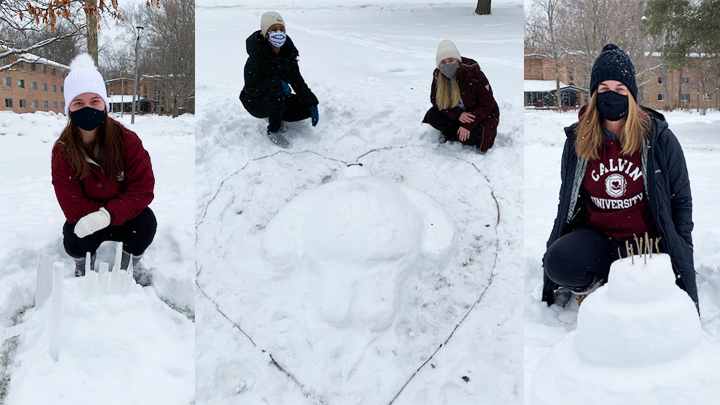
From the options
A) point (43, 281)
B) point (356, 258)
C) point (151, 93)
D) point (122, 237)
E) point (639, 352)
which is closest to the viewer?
point (639, 352)

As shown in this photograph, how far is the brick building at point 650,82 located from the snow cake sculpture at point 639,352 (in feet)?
24.0

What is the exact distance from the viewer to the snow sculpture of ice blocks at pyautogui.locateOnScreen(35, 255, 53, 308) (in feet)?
5.59

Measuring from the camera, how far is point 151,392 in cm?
149

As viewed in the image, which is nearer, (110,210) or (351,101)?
(110,210)

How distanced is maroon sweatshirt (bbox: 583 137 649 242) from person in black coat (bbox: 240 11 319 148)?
193cm

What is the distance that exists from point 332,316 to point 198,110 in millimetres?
2108

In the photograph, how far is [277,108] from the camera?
3.10m

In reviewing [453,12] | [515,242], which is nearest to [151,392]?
[515,242]

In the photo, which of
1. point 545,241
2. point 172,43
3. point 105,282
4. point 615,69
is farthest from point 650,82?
point 105,282

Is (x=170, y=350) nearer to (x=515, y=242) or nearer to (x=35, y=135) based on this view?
(x=515, y=242)

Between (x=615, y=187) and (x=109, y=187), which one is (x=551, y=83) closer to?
(x=615, y=187)

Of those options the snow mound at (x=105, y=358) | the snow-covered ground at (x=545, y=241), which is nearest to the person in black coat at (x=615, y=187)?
the snow-covered ground at (x=545, y=241)

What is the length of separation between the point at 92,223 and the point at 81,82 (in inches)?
23.7

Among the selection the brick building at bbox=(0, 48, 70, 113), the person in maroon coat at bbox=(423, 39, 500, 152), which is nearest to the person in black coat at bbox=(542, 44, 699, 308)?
the person in maroon coat at bbox=(423, 39, 500, 152)
